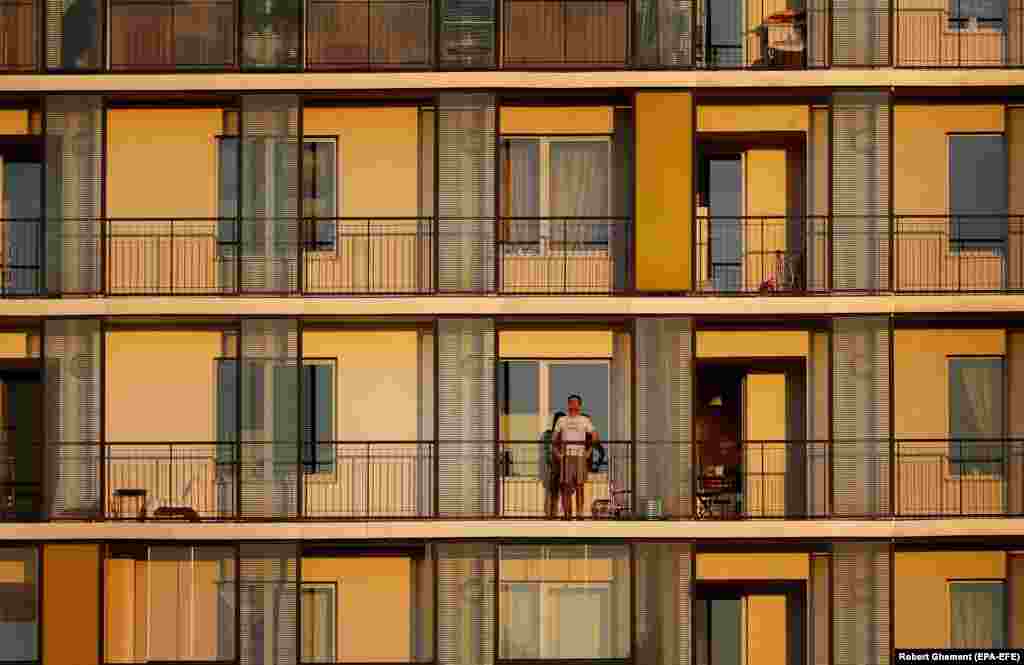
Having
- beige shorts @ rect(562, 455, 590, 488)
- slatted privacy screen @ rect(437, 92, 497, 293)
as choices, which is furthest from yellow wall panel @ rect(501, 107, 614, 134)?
beige shorts @ rect(562, 455, 590, 488)

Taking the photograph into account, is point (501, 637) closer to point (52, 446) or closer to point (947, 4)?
point (52, 446)

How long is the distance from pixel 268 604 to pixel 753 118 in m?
10.5

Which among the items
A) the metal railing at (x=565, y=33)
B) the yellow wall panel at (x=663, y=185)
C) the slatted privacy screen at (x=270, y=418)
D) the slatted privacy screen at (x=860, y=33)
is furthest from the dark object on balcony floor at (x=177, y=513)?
the slatted privacy screen at (x=860, y=33)

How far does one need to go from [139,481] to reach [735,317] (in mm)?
9556

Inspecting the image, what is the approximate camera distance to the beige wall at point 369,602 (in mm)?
31016

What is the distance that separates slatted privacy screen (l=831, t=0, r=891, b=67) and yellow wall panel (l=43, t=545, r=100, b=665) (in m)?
13.5

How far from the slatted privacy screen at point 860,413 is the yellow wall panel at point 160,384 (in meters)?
9.60

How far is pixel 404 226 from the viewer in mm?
31328

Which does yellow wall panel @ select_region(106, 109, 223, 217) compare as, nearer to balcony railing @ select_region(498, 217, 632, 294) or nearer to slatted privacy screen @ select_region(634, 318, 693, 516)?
balcony railing @ select_region(498, 217, 632, 294)

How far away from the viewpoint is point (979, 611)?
1244 inches

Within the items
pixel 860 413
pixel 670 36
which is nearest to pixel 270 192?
pixel 670 36

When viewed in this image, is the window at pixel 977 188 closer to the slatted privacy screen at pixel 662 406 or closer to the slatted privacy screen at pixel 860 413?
the slatted privacy screen at pixel 860 413

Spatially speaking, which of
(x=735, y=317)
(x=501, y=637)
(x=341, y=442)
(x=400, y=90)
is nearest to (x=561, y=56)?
(x=400, y=90)

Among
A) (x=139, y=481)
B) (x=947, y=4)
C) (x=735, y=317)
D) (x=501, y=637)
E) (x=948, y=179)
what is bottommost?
(x=501, y=637)
